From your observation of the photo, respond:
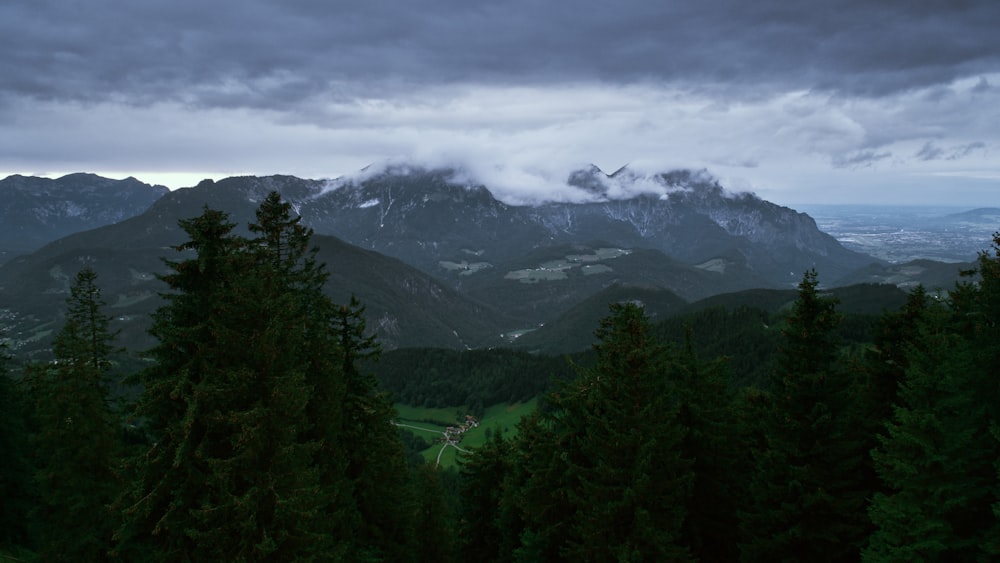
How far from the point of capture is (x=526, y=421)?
3769cm

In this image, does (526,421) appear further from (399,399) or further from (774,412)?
(399,399)

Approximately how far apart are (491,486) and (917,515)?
25844 mm

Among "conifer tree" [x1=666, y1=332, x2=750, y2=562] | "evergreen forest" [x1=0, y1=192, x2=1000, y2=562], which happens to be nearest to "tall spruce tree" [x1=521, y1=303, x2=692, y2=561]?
"evergreen forest" [x1=0, y1=192, x2=1000, y2=562]

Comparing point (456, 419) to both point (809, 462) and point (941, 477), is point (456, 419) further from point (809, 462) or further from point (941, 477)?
point (941, 477)

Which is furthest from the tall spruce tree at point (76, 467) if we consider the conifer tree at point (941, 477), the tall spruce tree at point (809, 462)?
the conifer tree at point (941, 477)

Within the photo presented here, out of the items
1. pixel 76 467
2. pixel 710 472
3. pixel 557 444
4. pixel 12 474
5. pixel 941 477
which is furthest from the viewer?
pixel 12 474

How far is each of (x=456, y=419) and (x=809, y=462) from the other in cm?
15174

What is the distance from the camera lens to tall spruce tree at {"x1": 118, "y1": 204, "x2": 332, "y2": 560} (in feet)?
59.8

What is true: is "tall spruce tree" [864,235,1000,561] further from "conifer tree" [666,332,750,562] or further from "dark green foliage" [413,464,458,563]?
"dark green foliage" [413,464,458,563]

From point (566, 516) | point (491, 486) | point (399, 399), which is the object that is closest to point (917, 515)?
point (566, 516)

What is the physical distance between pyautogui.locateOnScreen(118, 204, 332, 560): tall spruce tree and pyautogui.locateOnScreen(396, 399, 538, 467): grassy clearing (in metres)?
118

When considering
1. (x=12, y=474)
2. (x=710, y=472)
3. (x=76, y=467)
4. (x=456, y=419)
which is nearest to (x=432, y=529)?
(x=710, y=472)

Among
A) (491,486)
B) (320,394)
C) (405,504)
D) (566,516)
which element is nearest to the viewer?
(320,394)

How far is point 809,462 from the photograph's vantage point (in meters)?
24.2
